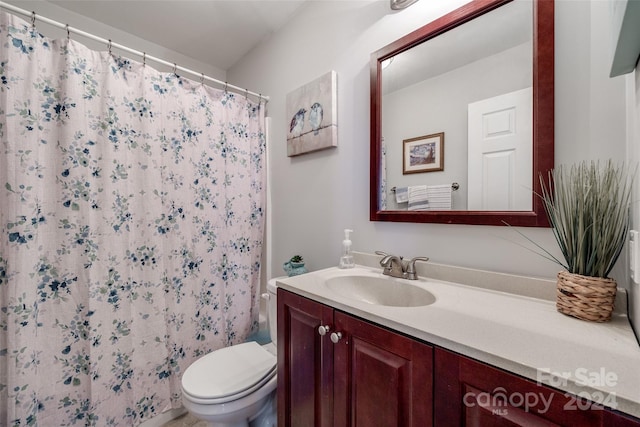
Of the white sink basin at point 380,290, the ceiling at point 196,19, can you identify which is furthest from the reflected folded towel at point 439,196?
the ceiling at point 196,19

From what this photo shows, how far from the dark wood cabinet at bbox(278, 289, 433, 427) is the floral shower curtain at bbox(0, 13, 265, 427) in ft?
2.76

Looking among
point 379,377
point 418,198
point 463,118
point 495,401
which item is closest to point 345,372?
point 379,377

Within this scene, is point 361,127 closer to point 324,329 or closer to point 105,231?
point 324,329

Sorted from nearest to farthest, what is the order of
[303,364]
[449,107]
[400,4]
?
[303,364]
[449,107]
[400,4]

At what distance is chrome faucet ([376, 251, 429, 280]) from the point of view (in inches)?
41.9

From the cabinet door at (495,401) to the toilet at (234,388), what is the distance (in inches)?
33.4

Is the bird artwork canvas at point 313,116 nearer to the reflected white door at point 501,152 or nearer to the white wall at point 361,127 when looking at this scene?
the white wall at point 361,127

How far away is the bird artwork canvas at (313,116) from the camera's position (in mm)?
1429

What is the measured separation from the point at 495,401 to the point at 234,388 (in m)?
1.01

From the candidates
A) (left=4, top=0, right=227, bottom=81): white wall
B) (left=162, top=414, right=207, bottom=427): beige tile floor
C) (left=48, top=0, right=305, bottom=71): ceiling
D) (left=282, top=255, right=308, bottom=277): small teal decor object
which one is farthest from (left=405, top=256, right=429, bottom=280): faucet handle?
(left=4, top=0, right=227, bottom=81): white wall

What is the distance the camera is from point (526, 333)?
59cm

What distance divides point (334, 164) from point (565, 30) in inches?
39.9

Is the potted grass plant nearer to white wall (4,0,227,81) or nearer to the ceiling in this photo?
the ceiling

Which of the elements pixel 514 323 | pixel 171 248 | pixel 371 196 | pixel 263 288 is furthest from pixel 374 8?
pixel 263 288
